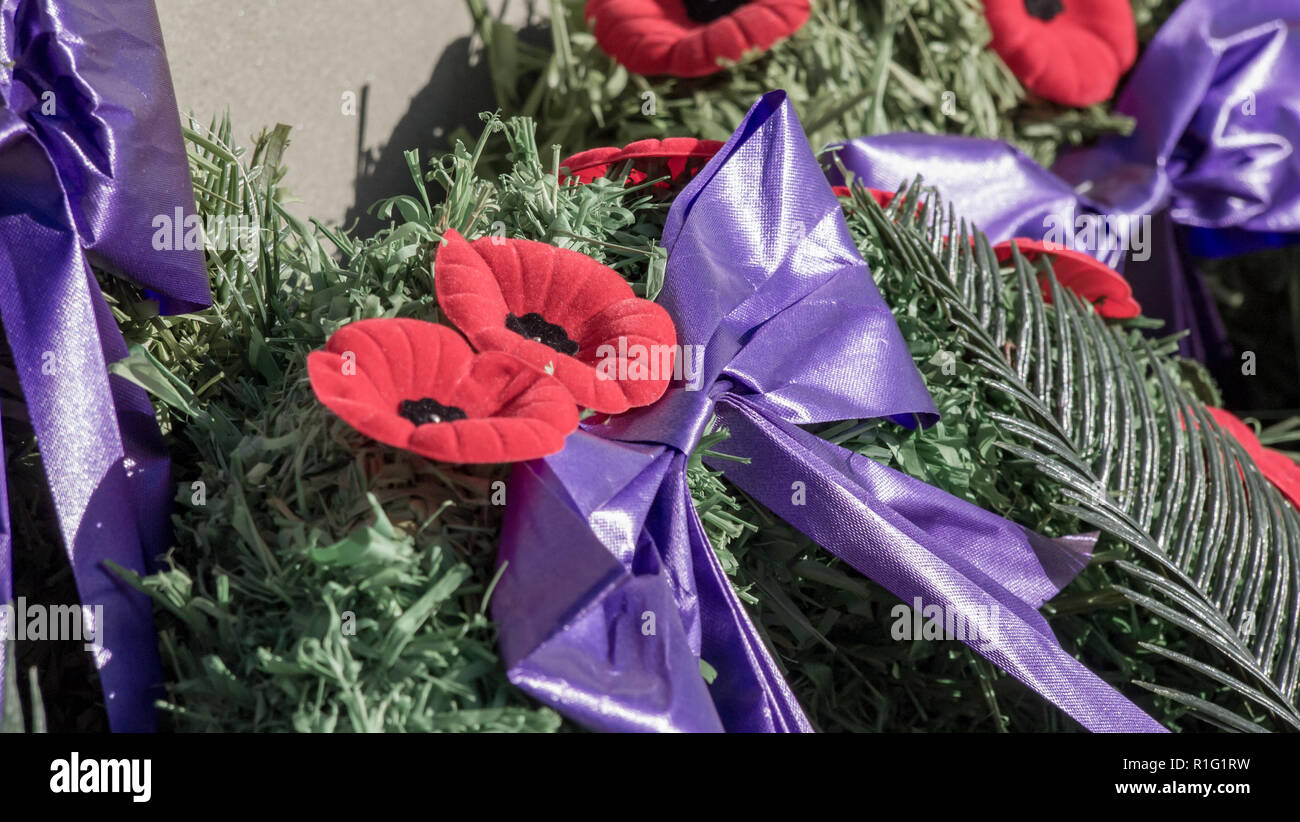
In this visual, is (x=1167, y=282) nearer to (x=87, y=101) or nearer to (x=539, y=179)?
(x=539, y=179)

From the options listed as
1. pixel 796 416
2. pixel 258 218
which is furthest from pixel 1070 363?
pixel 258 218

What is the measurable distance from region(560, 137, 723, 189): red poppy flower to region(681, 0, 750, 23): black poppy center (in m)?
0.28

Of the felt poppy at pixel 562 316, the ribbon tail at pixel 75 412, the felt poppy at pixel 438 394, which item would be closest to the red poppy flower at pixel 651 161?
the felt poppy at pixel 562 316

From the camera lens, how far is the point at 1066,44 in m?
1.34

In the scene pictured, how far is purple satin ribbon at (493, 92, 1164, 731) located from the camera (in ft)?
2.09

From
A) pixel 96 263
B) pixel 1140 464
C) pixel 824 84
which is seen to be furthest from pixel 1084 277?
pixel 96 263

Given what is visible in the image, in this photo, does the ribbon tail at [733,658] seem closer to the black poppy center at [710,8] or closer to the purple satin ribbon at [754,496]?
the purple satin ribbon at [754,496]

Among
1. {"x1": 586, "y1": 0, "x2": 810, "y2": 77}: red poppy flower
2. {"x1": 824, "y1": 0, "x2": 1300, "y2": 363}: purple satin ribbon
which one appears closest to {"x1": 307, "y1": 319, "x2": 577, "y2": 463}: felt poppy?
{"x1": 586, "y1": 0, "x2": 810, "y2": 77}: red poppy flower

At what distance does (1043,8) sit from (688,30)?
518 mm

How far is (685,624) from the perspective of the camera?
0.70 meters

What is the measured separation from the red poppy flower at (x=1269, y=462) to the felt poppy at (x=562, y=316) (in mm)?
601

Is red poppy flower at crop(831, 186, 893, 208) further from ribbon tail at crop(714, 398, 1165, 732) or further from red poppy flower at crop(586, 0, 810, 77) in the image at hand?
ribbon tail at crop(714, 398, 1165, 732)
